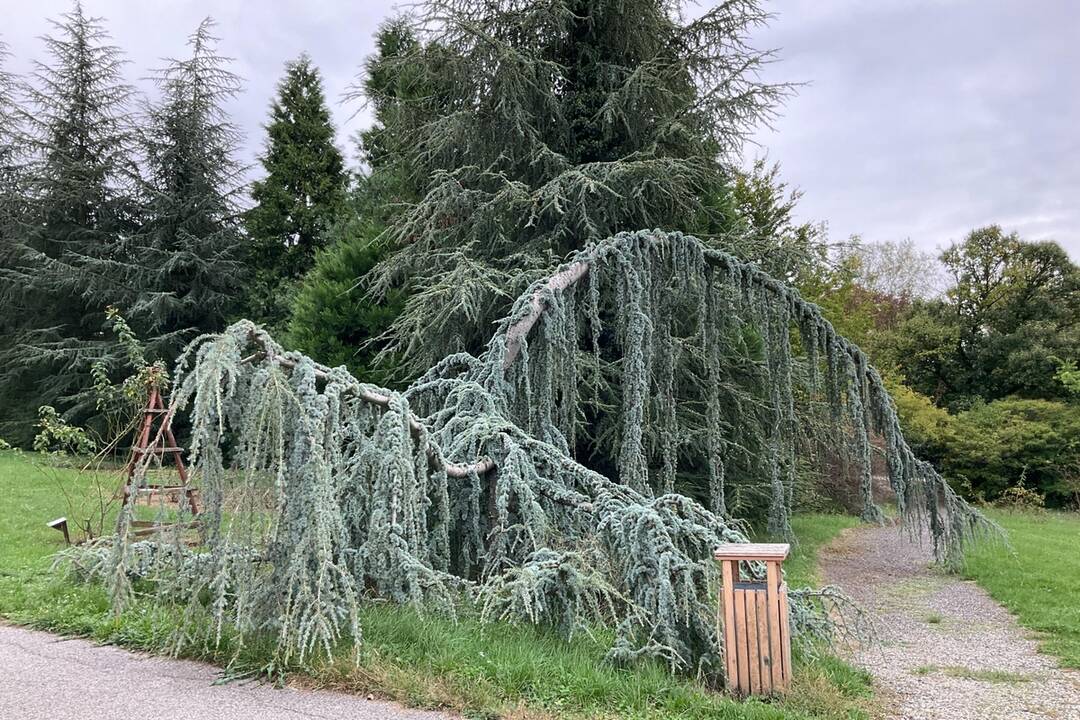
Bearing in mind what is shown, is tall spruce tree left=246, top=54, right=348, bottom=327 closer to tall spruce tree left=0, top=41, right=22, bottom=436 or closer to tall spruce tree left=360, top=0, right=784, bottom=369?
tall spruce tree left=0, top=41, right=22, bottom=436

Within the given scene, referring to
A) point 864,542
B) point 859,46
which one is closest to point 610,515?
point 859,46

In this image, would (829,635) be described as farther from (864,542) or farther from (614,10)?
(614,10)

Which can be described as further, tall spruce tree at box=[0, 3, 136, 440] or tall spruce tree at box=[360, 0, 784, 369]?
tall spruce tree at box=[0, 3, 136, 440]

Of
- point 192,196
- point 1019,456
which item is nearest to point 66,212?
point 192,196

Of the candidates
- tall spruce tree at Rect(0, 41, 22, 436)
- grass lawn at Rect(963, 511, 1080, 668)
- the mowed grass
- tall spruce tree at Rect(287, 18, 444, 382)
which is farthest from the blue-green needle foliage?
tall spruce tree at Rect(0, 41, 22, 436)

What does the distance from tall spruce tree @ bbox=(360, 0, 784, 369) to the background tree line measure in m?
0.04

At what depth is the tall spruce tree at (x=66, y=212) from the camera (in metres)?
17.3

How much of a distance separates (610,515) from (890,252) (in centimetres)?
2886

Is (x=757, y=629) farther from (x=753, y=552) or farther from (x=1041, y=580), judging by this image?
(x=1041, y=580)

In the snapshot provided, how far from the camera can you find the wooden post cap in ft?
11.7

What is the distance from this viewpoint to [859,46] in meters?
8.70

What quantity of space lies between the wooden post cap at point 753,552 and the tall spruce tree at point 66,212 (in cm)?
1741

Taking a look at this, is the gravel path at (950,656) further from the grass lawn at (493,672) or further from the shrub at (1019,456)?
the shrub at (1019,456)

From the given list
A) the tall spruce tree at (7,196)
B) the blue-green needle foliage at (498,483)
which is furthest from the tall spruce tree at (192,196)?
the blue-green needle foliage at (498,483)
